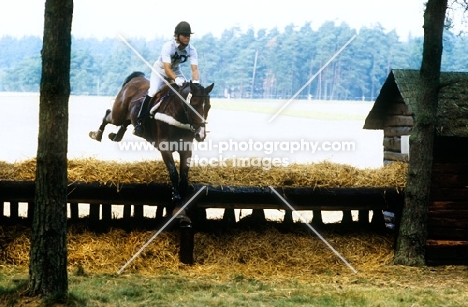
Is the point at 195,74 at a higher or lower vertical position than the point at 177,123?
higher

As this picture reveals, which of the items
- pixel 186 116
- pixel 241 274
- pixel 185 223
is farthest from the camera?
pixel 185 223

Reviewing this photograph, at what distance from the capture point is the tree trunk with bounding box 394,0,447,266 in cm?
1009

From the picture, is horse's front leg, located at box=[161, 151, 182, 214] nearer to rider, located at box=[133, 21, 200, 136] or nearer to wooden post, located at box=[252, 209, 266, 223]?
rider, located at box=[133, 21, 200, 136]

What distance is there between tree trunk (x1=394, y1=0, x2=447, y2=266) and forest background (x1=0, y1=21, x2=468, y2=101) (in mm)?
30279

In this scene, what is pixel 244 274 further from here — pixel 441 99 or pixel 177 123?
pixel 441 99

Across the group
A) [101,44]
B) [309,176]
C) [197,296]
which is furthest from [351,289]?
[101,44]

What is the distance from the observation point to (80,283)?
814cm

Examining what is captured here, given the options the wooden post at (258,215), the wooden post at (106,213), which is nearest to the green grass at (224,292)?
the wooden post at (106,213)

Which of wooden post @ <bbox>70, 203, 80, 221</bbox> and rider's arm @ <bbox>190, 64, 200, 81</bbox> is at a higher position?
rider's arm @ <bbox>190, 64, 200, 81</bbox>

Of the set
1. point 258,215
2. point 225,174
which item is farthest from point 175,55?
point 258,215

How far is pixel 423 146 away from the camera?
1016 cm

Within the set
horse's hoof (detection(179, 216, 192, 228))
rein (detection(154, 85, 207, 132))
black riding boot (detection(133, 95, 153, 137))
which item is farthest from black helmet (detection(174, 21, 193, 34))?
horse's hoof (detection(179, 216, 192, 228))

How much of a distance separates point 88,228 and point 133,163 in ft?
4.57

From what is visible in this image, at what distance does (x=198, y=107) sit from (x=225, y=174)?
175 centimetres
